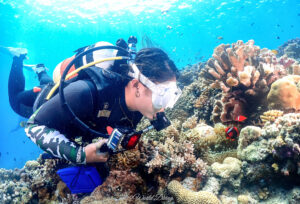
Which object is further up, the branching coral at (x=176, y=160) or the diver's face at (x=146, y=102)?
the diver's face at (x=146, y=102)

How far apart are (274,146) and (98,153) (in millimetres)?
2373

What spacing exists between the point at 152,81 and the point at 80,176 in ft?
5.67

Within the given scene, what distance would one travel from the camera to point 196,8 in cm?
3834

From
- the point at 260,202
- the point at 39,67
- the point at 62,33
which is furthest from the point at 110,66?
the point at 62,33

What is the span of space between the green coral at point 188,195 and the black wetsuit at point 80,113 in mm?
1332

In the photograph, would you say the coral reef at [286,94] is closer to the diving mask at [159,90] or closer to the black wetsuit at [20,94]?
the diving mask at [159,90]

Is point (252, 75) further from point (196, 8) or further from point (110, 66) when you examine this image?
point (196, 8)

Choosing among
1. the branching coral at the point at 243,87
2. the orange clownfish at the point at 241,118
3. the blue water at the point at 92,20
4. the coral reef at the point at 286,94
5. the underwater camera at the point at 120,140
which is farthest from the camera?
the blue water at the point at 92,20

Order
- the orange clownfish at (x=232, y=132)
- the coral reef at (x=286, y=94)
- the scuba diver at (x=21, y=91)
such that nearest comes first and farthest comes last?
the coral reef at (x=286, y=94) < the orange clownfish at (x=232, y=132) < the scuba diver at (x=21, y=91)

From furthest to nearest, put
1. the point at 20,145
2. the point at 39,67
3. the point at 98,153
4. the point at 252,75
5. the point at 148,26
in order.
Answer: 1. the point at 20,145
2. the point at 148,26
3. the point at 39,67
4. the point at 252,75
5. the point at 98,153

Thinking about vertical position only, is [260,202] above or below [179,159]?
below

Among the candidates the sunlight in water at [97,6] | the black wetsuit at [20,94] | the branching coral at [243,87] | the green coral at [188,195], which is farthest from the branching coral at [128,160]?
the sunlight in water at [97,6]

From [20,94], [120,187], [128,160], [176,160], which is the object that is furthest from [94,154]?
[20,94]

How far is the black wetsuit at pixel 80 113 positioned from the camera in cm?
213
